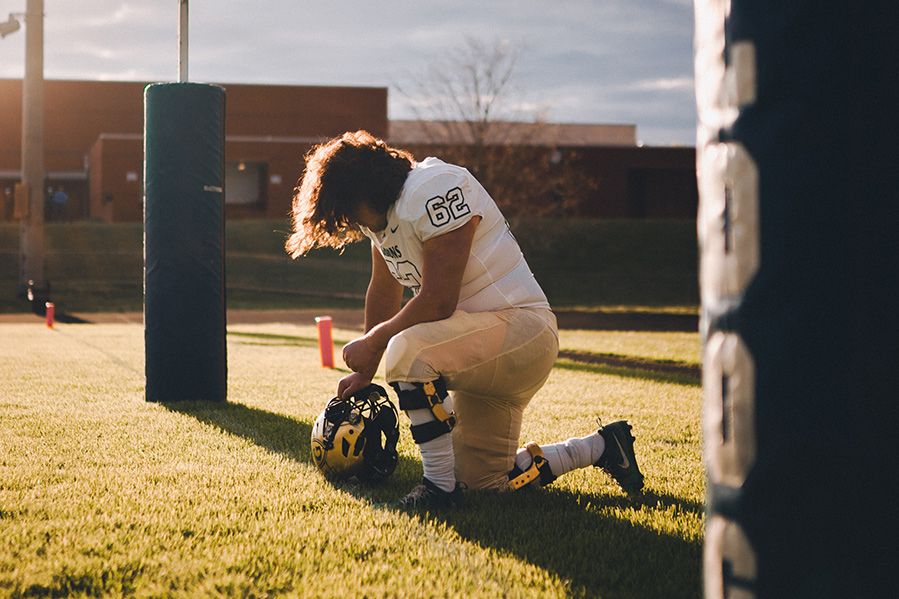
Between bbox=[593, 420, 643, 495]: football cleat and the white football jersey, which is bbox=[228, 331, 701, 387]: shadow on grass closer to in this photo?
bbox=[593, 420, 643, 495]: football cleat

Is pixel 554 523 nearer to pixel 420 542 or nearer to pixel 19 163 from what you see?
pixel 420 542

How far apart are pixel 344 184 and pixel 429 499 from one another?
1402 mm

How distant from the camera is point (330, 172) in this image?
13.6 feet

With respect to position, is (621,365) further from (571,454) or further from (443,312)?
(443,312)

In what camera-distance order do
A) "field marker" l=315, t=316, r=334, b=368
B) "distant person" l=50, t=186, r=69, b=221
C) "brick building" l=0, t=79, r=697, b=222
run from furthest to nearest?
"distant person" l=50, t=186, r=69, b=221, "brick building" l=0, t=79, r=697, b=222, "field marker" l=315, t=316, r=334, b=368

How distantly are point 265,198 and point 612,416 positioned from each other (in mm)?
43186

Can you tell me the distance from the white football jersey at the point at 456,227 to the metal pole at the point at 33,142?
21.3 meters

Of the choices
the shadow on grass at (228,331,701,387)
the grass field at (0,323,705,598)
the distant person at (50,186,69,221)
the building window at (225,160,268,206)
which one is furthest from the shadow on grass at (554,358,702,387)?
the distant person at (50,186,69,221)

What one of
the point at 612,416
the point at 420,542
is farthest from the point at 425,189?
the point at 612,416

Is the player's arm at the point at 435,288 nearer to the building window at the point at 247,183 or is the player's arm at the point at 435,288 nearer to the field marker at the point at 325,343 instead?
the field marker at the point at 325,343

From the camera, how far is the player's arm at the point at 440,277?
4062 mm

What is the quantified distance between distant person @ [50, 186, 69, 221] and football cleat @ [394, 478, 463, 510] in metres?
47.1

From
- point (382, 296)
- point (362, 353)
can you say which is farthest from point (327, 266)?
point (362, 353)

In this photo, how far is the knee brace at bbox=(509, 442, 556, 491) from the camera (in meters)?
4.47
